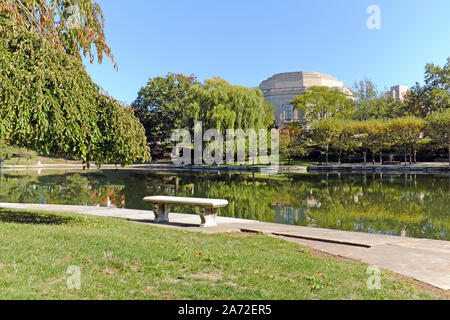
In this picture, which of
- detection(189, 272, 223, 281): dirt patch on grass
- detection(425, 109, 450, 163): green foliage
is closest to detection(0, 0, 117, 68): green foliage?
detection(189, 272, 223, 281): dirt patch on grass

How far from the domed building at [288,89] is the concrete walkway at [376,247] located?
5873 cm

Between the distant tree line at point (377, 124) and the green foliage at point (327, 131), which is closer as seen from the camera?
the distant tree line at point (377, 124)

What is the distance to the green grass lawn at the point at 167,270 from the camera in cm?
394

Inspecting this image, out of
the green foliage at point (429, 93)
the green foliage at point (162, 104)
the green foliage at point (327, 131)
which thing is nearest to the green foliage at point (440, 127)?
the green foliage at point (327, 131)

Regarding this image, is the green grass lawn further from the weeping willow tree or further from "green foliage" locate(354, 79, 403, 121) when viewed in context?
"green foliage" locate(354, 79, 403, 121)

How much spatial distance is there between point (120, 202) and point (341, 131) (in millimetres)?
32151

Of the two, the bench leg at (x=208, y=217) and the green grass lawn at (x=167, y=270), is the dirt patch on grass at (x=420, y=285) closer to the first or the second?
the green grass lawn at (x=167, y=270)

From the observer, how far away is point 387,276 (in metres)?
4.98

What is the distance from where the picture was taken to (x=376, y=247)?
7055 millimetres

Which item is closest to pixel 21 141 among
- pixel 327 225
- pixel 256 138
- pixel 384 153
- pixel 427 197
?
pixel 327 225

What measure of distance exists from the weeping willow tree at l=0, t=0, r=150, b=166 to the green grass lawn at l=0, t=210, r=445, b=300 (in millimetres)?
1659

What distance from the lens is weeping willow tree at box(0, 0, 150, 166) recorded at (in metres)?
6.21

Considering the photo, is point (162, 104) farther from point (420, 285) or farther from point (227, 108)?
point (420, 285)
